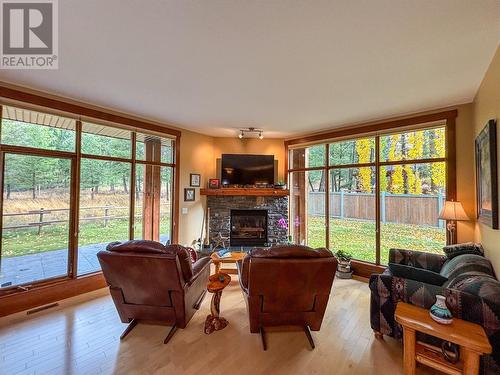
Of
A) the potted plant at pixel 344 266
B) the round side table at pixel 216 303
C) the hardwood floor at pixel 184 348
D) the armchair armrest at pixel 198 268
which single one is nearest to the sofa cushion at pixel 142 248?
the armchair armrest at pixel 198 268

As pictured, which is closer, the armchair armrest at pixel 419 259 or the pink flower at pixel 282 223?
the armchair armrest at pixel 419 259

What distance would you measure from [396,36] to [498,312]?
229 centimetres

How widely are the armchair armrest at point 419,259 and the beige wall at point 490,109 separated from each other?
52 cm

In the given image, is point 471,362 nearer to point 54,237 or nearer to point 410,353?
point 410,353

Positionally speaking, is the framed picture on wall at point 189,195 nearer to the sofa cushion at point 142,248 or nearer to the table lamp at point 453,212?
the sofa cushion at point 142,248

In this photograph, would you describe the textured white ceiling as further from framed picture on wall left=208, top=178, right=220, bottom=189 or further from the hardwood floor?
the hardwood floor

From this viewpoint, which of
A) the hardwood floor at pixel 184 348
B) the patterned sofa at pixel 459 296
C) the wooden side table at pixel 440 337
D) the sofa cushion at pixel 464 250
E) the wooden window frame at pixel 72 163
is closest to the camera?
the wooden side table at pixel 440 337

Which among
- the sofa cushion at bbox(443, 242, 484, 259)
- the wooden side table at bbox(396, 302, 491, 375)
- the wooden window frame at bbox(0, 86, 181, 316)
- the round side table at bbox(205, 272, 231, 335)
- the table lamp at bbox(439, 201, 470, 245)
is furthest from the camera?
the table lamp at bbox(439, 201, 470, 245)

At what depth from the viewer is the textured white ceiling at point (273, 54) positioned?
66.1 inches

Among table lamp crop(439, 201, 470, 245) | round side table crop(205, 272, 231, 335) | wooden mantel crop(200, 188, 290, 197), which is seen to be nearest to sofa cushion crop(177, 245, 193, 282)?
round side table crop(205, 272, 231, 335)

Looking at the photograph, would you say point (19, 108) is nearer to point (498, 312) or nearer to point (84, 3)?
point (84, 3)

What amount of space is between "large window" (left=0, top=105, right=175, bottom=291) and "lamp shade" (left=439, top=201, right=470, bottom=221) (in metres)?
4.91

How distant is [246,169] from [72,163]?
3.26 m

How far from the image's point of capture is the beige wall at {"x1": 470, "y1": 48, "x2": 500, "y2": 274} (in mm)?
2188
